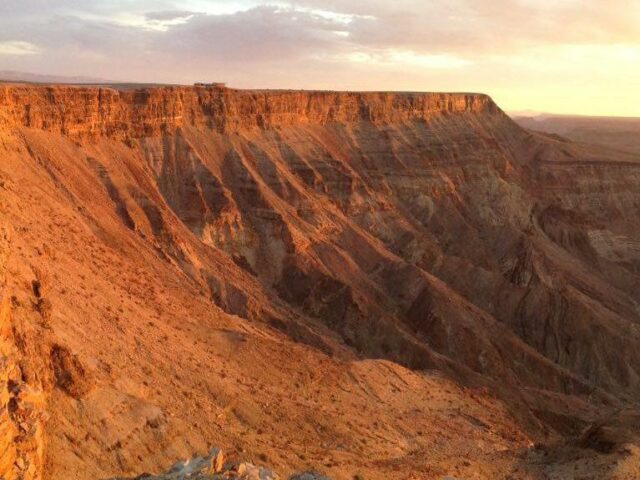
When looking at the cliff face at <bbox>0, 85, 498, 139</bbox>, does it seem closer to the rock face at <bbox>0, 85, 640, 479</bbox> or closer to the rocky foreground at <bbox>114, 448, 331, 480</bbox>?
the rock face at <bbox>0, 85, 640, 479</bbox>

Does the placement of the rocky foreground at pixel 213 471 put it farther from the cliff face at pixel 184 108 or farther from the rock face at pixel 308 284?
the cliff face at pixel 184 108

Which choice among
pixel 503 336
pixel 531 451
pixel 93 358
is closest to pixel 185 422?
pixel 93 358

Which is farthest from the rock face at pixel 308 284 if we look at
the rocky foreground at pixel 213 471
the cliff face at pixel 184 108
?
the rocky foreground at pixel 213 471

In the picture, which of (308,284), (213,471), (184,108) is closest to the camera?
(213,471)

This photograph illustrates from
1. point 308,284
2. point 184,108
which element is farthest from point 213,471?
point 184,108

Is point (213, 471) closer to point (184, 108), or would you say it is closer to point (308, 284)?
point (308, 284)
